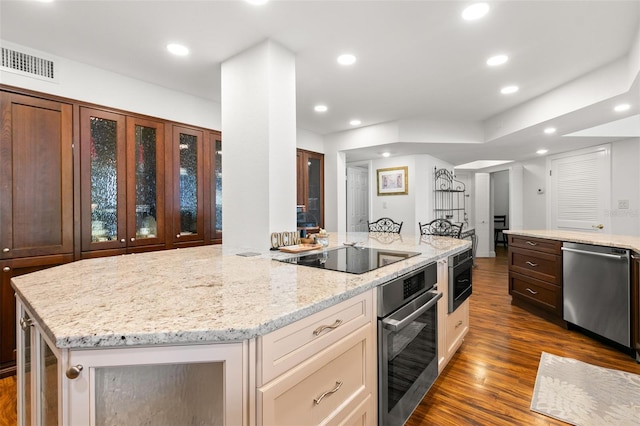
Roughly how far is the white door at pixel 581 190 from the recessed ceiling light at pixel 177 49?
5.55m

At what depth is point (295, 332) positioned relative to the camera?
0.96 metres

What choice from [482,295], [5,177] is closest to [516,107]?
[482,295]

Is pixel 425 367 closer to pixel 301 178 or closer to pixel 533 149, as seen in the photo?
pixel 301 178

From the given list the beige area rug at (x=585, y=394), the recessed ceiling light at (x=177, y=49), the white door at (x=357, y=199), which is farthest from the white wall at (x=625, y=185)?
the recessed ceiling light at (x=177, y=49)

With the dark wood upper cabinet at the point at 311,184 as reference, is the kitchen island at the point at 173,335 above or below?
below

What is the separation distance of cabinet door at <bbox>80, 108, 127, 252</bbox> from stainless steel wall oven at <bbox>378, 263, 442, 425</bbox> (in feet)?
8.26

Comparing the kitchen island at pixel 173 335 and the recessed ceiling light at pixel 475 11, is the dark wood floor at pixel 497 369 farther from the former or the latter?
the recessed ceiling light at pixel 475 11

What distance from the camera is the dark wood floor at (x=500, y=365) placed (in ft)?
5.71

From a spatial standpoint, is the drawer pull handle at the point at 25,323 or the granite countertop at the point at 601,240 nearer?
the drawer pull handle at the point at 25,323

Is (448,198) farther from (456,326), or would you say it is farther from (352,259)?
(352,259)

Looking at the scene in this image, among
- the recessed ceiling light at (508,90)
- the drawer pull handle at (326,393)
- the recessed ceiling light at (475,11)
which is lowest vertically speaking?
the drawer pull handle at (326,393)

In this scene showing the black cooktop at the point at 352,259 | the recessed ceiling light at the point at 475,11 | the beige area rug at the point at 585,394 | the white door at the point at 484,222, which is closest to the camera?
the black cooktop at the point at 352,259

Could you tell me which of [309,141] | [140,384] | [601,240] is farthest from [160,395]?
[309,141]

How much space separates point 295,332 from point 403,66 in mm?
2525
